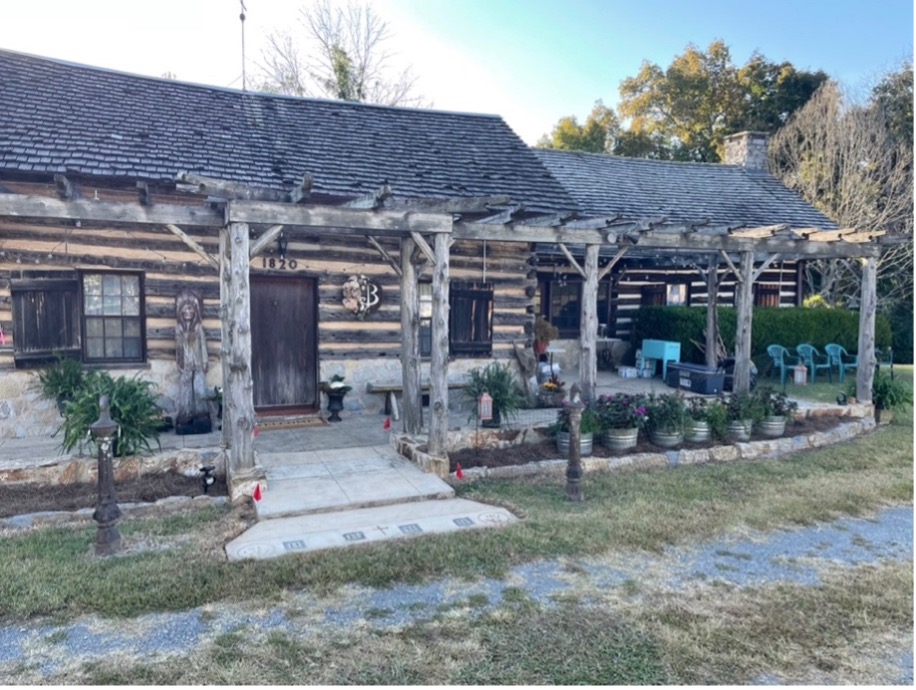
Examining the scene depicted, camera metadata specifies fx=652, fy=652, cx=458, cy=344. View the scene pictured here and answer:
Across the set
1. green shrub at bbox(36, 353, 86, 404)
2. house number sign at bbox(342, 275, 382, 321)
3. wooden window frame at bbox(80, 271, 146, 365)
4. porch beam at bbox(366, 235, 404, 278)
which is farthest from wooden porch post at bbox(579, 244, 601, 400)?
green shrub at bbox(36, 353, 86, 404)

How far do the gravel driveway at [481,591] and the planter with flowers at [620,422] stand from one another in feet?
7.54

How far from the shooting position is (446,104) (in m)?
27.4

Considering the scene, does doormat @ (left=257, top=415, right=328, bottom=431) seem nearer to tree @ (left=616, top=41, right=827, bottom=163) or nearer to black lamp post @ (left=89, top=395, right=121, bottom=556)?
black lamp post @ (left=89, top=395, right=121, bottom=556)

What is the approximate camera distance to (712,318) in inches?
521

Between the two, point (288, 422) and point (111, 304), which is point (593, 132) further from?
point (111, 304)

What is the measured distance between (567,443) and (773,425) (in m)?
3.13

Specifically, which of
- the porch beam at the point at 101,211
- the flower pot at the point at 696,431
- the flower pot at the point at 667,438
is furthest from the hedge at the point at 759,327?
the porch beam at the point at 101,211

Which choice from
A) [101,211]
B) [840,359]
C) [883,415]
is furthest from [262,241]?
[840,359]

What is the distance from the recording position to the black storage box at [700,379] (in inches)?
461

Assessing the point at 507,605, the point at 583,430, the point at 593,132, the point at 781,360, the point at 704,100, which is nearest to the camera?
the point at 507,605

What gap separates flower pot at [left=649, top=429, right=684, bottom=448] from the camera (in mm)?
7957

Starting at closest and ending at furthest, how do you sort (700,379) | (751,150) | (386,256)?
(386,256) < (700,379) < (751,150)

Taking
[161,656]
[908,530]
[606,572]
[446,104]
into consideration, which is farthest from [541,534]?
[446,104]

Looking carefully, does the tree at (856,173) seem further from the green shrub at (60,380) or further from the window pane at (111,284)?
the green shrub at (60,380)
